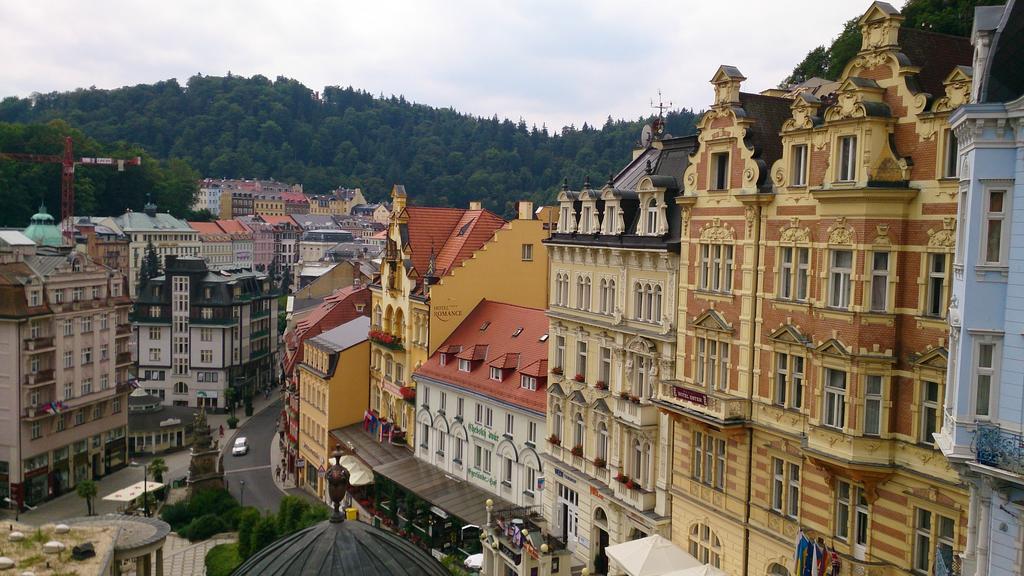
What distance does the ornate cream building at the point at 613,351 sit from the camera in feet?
108

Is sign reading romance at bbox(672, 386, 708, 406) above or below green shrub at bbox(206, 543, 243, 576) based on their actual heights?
above

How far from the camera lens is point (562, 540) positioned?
38312mm

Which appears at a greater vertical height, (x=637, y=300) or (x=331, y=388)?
(x=637, y=300)

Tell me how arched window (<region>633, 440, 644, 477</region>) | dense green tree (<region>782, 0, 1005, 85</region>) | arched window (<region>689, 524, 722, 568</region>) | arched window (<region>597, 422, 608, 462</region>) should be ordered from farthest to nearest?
dense green tree (<region>782, 0, 1005, 85</region>)
arched window (<region>597, 422, 608, 462</region>)
arched window (<region>633, 440, 644, 477</region>)
arched window (<region>689, 524, 722, 568</region>)

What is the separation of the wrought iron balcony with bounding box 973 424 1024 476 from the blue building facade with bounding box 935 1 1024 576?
2 cm

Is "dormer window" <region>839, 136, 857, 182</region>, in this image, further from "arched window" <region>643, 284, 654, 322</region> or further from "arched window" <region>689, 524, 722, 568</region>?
"arched window" <region>689, 524, 722, 568</region>

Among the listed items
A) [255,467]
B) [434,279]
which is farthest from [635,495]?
[255,467]

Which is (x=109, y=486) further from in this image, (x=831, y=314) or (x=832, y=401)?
(x=831, y=314)

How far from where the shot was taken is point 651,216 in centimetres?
3356

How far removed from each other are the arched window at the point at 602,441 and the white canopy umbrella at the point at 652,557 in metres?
5.23

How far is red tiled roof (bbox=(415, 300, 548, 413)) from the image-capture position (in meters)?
42.8

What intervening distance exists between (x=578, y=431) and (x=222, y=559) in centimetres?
1769

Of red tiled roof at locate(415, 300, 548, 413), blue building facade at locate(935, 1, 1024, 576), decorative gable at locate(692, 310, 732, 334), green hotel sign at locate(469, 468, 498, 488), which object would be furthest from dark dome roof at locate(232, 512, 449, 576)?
green hotel sign at locate(469, 468, 498, 488)

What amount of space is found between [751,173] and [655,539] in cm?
1255
